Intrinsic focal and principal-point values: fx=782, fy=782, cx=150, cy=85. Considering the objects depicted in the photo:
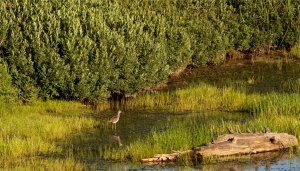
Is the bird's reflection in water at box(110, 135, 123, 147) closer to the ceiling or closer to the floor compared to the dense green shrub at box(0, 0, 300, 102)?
closer to the floor

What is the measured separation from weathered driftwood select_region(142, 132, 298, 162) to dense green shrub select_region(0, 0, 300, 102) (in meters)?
7.95

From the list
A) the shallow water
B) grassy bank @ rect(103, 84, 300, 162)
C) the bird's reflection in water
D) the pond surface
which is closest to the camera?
the shallow water

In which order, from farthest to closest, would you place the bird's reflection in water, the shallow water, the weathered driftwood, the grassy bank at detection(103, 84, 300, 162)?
the bird's reflection in water → the grassy bank at detection(103, 84, 300, 162) → the weathered driftwood → the shallow water

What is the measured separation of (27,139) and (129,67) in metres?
7.70

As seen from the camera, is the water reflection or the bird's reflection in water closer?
the water reflection

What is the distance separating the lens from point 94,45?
2822cm

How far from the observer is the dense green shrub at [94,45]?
90.3 ft

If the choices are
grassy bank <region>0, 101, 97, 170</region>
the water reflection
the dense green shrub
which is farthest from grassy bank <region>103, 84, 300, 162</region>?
grassy bank <region>0, 101, 97, 170</region>

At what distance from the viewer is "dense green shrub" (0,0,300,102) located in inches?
1084

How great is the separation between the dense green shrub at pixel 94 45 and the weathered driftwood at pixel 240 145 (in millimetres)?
7952

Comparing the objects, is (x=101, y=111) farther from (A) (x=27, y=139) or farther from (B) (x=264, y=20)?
(B) (x=264, y=20)

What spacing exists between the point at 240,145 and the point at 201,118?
5.79 meters

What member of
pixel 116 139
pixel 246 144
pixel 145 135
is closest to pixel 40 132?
pixel 116 139

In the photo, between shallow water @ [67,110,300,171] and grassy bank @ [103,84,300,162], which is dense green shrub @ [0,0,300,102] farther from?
shallow water @ [67,110,300,171]
